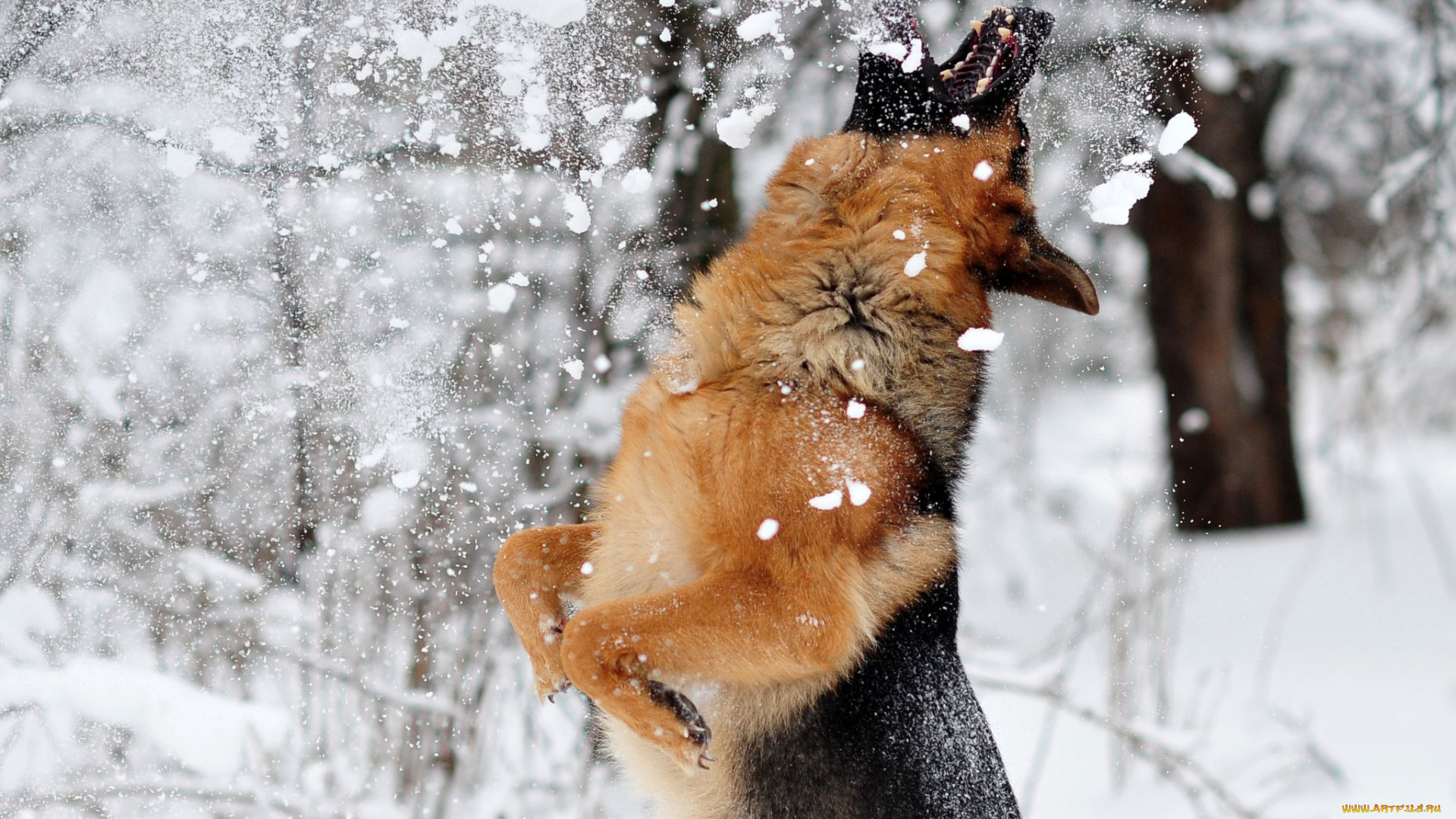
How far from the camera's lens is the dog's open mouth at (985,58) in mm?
2592

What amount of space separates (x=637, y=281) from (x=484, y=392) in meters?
0.68

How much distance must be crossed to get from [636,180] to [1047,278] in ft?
5.68

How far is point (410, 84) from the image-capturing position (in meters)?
3.57

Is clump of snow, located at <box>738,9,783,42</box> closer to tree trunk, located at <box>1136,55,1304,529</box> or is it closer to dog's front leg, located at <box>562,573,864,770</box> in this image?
dog's front leg, located at <box>562,573,864,770</box>

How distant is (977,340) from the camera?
102 inches

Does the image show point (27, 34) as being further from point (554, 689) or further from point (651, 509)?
point (554, 689)

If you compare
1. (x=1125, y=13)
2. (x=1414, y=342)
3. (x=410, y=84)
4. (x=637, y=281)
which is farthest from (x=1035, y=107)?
(x=1414, y=342)

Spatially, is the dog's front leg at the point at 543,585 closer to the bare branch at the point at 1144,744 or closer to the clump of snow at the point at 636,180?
the clump of snow at the point at 636,180

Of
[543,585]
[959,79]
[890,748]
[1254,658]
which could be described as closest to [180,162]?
[543,585]

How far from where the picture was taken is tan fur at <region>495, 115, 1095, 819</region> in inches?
85.9

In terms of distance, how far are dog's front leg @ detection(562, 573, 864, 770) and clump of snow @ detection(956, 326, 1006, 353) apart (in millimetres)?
704

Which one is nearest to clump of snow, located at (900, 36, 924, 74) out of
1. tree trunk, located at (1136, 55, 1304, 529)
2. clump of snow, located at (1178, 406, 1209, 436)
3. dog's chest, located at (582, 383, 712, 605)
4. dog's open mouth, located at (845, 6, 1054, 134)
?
dog's open mouth, located at (845, 6, 1054, 134)

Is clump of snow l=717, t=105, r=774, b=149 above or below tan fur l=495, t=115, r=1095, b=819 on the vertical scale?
above

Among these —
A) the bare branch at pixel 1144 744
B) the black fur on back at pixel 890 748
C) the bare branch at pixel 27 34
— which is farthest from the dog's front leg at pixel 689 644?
the bare branch at pixel 27 34
